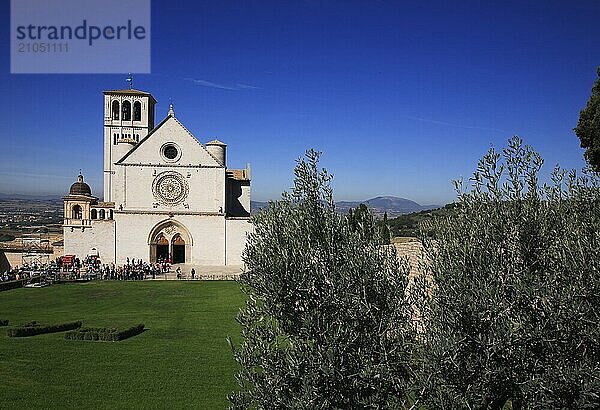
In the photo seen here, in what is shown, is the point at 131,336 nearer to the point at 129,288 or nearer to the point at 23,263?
the point at 129,288

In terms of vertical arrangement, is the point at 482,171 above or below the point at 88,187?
below

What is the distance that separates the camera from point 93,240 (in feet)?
158

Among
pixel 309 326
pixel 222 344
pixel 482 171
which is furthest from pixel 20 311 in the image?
pixel 482 171

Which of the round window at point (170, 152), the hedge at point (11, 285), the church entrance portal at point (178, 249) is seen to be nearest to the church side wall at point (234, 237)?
the church entrance portal at point (178, 249)

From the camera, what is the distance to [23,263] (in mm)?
46062

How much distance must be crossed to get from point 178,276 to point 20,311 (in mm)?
15330

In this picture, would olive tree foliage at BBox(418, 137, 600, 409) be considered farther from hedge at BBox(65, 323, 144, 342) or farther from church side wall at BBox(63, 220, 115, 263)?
church side wall at BBox(63, 220, 115, 263)

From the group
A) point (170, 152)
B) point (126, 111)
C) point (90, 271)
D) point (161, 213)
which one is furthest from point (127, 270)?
point (126, 111)

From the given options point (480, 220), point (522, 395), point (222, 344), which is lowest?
point (222, 344)

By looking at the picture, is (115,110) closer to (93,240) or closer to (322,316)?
(93,240)

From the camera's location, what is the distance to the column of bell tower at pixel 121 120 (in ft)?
181

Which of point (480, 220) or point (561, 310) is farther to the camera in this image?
point (480, 220)

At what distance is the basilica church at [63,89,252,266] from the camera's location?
48.2 metres

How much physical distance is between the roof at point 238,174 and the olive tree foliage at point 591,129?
39.2 metres
